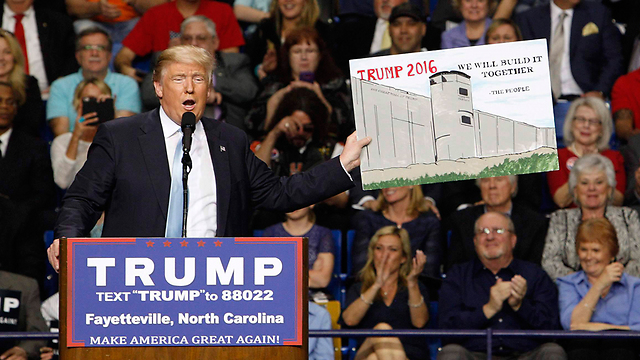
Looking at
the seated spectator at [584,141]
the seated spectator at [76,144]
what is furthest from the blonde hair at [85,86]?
the seated spectator at [584,141]

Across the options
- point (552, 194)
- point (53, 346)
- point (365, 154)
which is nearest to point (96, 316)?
point (365, 154)

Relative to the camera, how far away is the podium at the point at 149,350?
2.71 meters

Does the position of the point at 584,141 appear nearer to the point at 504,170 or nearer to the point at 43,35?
Answer: the point at 504,170

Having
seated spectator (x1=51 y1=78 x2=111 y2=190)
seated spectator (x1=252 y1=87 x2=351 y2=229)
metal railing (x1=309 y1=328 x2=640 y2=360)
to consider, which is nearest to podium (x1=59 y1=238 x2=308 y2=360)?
metal railing (x1=309 y1=328 x2=640 y2=360)

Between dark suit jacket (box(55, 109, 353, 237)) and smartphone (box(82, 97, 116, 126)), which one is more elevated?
smartphone (box(82, 97, 116, 126))

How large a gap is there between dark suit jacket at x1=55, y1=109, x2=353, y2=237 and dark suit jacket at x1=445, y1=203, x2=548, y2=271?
2648 millimetres

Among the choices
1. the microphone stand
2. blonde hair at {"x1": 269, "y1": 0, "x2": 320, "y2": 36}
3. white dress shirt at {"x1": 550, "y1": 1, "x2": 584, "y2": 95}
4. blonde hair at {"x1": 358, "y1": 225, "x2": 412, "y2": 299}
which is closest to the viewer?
the microphone stand

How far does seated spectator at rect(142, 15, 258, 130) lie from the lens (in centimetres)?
685

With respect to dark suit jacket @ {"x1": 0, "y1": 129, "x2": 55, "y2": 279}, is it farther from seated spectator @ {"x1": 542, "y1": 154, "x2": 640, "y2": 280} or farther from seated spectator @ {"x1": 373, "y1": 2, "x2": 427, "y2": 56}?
seated spectator @ {"x1": 542, "y1": 154, "x2": 640, "y2": 280}

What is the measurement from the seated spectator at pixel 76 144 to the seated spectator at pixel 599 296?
3.27 m

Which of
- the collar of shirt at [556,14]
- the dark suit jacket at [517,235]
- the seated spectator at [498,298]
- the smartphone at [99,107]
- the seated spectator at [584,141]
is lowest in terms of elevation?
the seated spectator at [498,298]

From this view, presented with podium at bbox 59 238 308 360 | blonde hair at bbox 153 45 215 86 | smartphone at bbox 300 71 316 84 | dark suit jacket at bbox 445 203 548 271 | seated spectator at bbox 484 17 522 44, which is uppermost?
seated spectator at bbox 484 17 522 44

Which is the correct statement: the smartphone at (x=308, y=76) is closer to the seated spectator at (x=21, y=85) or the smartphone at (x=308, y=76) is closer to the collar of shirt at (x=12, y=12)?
the seated spectator at (x=21, y=85)

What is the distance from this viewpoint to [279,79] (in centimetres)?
703
